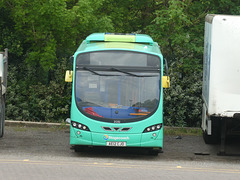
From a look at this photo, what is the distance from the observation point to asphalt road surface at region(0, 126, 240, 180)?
36.7 ft

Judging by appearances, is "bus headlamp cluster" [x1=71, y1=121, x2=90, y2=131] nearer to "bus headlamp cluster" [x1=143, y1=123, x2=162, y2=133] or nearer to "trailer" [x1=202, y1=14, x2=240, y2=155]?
"bus headlamp cluster" [x1=143, y1=123, x2=162, y2=133]

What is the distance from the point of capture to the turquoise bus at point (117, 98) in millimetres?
13539

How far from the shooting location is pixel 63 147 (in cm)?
1526

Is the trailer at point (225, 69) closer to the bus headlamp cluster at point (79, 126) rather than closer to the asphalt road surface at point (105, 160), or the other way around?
the asphalt road surface at point (105, 160)

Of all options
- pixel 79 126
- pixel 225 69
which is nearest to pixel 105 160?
pixel 79 126

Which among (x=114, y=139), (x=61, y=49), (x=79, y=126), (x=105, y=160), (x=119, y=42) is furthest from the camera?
(x=61, y=49)

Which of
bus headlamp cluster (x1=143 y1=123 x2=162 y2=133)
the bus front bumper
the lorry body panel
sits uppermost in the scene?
the lorry body panel

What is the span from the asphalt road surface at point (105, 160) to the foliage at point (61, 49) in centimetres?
257

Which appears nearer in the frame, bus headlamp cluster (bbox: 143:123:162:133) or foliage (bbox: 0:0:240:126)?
bus headlamp cluster (bbox: 143:123:162:133)

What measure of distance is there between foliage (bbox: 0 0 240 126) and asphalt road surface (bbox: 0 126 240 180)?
2573mm

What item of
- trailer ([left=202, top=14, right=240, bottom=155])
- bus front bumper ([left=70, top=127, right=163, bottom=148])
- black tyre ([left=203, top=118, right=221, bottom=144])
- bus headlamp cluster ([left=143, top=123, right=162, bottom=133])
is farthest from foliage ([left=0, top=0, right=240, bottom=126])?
trailer ([left=202, top=14, right=240, bottom=155])

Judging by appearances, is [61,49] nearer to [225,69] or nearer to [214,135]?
[214,135]

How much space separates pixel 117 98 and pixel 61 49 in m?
8.33

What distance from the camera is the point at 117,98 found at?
538 inches
